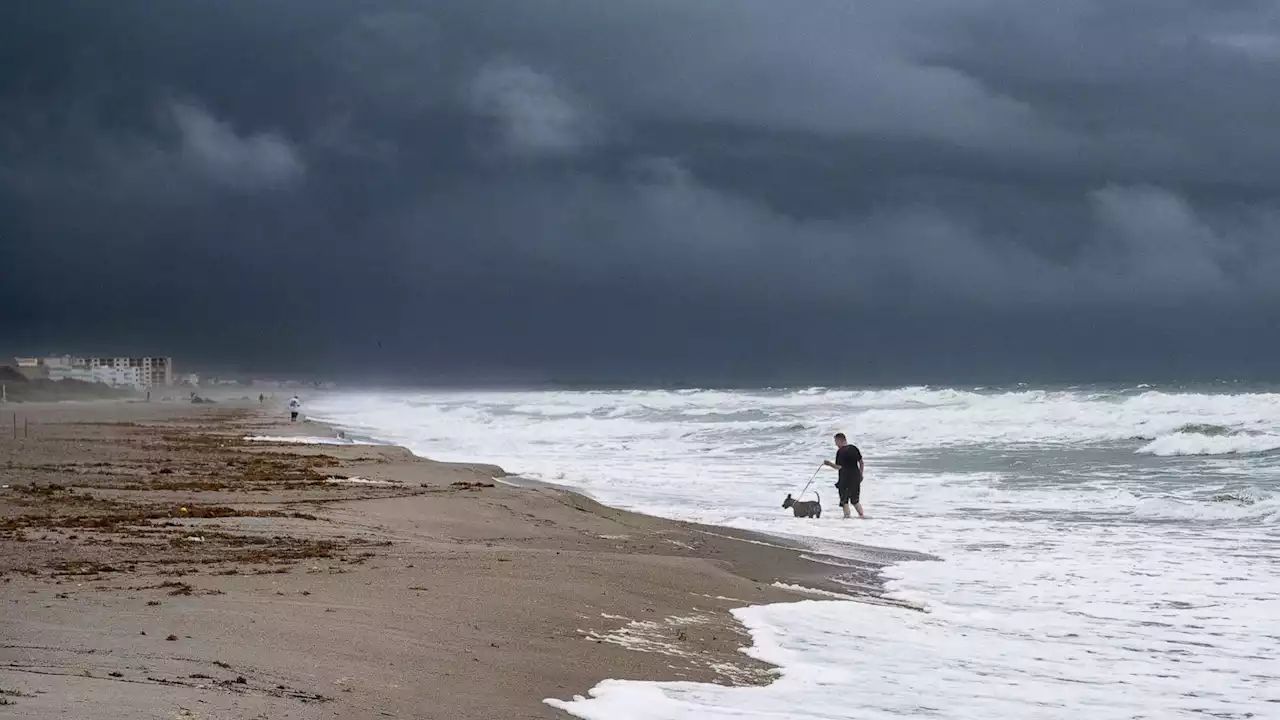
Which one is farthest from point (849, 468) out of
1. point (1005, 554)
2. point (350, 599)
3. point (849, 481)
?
point (350, 599)

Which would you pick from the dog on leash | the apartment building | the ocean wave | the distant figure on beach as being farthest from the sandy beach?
the apartment building

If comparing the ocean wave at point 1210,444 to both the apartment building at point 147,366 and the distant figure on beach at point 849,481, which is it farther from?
the apartment building at point 147,366

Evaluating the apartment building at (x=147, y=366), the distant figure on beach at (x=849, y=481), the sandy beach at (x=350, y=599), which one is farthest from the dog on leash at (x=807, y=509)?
the apartment building at (x=147, y=366)

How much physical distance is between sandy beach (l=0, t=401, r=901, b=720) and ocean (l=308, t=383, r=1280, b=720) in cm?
61

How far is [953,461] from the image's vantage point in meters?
24.0

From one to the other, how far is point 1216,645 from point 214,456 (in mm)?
18981

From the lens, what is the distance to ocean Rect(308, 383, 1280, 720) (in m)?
6.11

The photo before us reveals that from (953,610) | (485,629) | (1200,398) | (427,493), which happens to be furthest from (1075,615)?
(1200,398)

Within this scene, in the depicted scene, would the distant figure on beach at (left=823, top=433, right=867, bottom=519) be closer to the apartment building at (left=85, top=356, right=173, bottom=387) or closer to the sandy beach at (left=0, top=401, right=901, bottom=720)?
the sandy beach at (left=0, top=401, right=901, bottom=720)

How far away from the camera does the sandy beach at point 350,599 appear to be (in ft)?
15.9

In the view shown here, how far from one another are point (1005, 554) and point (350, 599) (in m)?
7.42

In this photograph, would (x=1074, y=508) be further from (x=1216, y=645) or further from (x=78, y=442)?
(x=78, y=442)

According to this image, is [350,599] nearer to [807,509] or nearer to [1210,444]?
[807,509]

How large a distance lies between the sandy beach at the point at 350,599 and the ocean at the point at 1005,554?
61 cm
